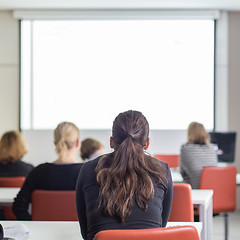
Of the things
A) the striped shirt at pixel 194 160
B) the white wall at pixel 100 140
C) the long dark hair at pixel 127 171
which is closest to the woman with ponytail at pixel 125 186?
the long dark hair at pixel 127 171

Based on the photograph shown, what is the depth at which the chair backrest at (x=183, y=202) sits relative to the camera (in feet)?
9.90

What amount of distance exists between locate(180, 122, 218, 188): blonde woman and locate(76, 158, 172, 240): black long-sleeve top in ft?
8.38

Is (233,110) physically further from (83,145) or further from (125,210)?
(125,210)

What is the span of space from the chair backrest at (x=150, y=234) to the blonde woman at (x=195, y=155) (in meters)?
3.08

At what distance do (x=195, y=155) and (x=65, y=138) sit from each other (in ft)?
5.67

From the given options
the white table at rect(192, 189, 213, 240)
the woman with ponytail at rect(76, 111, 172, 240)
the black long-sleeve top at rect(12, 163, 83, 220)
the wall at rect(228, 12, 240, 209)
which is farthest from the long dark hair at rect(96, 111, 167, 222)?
the wall at rect(228, 12, 240, 209)

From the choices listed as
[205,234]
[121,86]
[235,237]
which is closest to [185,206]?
[205,234]

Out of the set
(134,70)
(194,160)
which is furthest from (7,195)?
(134,70)

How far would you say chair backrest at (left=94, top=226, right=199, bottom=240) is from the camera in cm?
164

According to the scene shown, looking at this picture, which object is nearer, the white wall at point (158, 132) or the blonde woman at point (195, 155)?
the blonde woman at point (195, 155)

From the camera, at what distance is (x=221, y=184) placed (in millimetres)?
4641

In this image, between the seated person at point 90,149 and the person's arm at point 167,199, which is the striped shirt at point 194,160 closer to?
the seated person at point 90,149

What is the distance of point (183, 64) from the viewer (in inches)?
283
